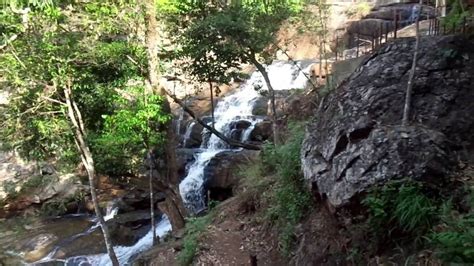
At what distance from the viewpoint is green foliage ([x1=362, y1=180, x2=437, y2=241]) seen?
432cm

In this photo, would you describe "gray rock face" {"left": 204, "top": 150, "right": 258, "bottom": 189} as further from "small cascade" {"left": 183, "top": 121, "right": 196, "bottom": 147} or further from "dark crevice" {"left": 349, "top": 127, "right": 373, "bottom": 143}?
"dark crevice" {"left": 349, "top": 127, "right": 373, "bottom": 143}

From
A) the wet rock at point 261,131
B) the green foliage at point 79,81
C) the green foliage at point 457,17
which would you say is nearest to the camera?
the green foliage at point 457,17

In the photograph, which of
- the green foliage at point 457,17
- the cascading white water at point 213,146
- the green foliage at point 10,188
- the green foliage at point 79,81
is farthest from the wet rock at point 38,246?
the green foliage at point 457,17

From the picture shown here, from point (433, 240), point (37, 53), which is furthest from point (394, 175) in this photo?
point (37, 53)

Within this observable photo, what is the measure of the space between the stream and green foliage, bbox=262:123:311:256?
6.11m

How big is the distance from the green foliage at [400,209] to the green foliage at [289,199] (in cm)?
186

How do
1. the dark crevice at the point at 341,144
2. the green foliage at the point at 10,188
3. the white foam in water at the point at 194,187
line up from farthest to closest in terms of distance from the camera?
the green foliage at the point at 10,188 → the white foam in water at the point at 194,187 → the dark crevice at the point at 341,144

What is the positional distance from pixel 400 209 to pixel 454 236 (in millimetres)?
674

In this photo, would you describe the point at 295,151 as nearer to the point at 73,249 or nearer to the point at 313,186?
the point at 313,186

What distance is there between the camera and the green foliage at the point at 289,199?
21.5ft

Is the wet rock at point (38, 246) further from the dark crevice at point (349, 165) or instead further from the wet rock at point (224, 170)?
the dark crevice at point (349, 165)

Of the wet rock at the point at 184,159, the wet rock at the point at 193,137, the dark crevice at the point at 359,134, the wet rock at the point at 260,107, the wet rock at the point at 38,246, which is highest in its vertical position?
the dark crevice at the point at 359,134

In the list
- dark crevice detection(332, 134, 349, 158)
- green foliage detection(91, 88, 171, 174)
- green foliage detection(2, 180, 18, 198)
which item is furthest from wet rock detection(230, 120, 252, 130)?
dark crevice detection(332, 134, 349, 158)

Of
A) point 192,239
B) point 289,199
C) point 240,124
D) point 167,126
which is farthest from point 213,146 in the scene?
point 289,199
